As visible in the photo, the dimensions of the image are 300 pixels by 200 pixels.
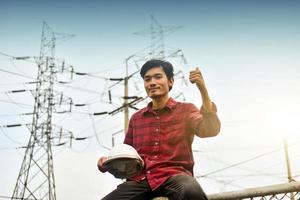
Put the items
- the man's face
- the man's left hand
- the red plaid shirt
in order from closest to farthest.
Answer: the man's left hand
the red plaid shirt
the man's face

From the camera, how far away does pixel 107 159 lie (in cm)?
280

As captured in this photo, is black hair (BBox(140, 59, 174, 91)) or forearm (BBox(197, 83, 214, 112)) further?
black hair (BBox(140, 59, 174, 91))

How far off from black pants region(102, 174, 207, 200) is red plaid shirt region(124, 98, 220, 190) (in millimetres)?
57

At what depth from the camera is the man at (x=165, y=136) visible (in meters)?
2.87

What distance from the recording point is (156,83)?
3305mm

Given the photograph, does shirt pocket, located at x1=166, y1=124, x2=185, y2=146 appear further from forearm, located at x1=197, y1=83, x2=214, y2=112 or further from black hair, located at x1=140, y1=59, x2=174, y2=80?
black hair, located at x1=140, y1=59, x2=174, y2=80

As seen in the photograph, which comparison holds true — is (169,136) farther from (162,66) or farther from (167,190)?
(162,66)

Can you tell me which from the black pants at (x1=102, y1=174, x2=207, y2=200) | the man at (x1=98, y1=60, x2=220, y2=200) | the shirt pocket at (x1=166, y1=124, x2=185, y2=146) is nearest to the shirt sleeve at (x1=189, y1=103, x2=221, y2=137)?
the man at (x1=98, y1=60, x2=220, y2=200)

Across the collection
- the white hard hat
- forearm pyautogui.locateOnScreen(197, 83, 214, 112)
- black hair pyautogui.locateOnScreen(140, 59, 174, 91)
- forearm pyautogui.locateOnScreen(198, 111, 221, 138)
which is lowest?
the white hard hat

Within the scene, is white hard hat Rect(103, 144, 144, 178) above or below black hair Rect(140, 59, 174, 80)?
below

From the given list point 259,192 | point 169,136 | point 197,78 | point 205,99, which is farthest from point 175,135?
point 259,192

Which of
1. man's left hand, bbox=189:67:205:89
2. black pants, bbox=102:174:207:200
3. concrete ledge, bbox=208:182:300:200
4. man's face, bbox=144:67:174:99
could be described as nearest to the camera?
black pants, bbox=102:174:207:200

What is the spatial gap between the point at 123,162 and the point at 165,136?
0.55 meters

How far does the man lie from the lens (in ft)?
9.43
